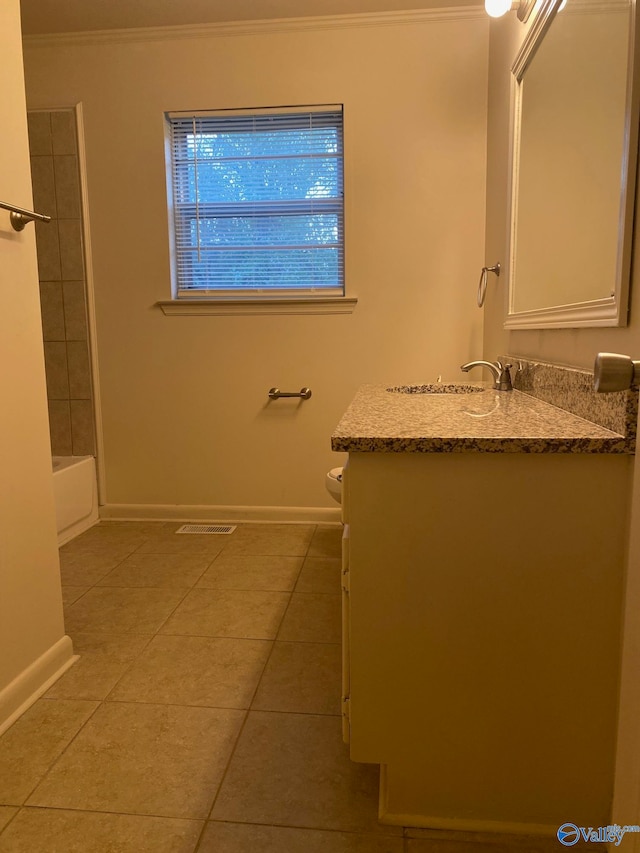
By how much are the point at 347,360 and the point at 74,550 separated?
61.6 inches

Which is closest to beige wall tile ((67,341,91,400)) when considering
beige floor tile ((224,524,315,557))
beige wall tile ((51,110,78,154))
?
beige wall tile ((51,110,78,154))

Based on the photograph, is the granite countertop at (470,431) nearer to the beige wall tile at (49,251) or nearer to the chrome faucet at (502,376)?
the chrome faucet at (502,376)

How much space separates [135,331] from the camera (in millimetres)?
2982

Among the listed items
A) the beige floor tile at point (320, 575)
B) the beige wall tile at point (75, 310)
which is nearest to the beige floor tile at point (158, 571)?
the beige floor tile at point (320, 575)

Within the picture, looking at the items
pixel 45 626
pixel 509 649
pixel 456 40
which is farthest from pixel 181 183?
pixel 509 649

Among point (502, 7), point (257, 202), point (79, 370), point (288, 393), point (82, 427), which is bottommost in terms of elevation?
point (82, 427)

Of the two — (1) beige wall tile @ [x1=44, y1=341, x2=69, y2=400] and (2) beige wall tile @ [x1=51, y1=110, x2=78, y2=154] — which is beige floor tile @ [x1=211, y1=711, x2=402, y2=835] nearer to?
(1) beige wall tile @ [x1=44, y1=341, x2=69, y2=400]

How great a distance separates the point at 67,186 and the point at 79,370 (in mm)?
903

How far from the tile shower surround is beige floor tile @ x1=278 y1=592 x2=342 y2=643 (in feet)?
5.18

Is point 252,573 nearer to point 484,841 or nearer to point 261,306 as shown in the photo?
point 261,306

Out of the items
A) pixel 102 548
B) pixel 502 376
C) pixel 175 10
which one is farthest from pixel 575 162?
pixel 102 548

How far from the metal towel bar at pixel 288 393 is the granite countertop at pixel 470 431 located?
147 cm

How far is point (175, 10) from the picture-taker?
259cm

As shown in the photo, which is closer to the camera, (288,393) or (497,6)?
(497,6)
